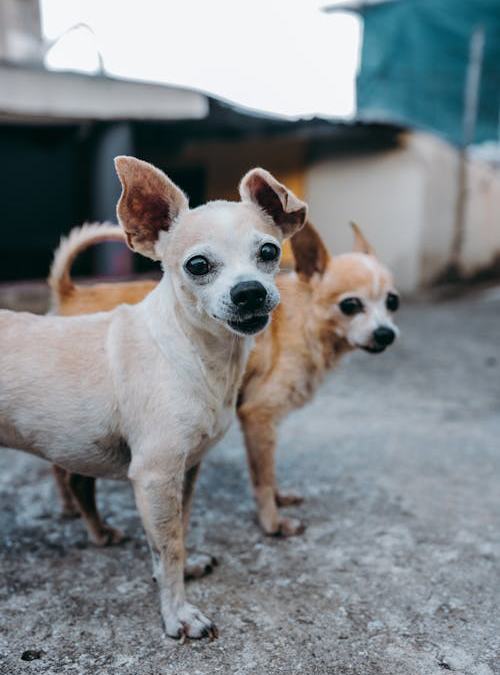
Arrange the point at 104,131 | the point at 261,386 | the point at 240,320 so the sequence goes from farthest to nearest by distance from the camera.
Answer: the point at 104,131, the point at 261,386, the point at 240,320

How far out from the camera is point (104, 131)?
269 inches

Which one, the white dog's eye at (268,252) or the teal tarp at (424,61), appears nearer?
the white dog's eye at (268,252)

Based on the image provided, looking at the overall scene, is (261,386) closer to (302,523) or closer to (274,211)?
(302,523)

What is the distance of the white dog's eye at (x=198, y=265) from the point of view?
197 cm

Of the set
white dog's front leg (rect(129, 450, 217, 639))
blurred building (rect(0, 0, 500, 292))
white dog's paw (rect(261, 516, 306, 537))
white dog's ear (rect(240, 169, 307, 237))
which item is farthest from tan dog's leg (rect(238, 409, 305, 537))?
blurred building (rect(0, 0, 500, 292))

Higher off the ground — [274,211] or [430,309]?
[274,211]

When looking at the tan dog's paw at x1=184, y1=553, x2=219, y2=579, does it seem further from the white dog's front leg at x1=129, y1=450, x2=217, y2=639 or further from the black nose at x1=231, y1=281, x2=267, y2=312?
the black nose at x1=231, y1=281, x2=267, y2=312

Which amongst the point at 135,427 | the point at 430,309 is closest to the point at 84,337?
the point at 135,427

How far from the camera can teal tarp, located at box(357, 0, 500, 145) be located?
30.2 feet

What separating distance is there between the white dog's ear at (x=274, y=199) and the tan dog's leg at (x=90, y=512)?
4.84 ft

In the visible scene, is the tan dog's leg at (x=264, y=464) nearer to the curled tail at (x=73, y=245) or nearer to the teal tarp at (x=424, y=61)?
the curled tail at (x=73, y=245)

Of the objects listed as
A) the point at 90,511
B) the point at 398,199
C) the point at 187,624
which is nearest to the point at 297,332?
the point at 90,511

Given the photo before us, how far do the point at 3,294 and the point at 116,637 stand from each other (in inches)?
182

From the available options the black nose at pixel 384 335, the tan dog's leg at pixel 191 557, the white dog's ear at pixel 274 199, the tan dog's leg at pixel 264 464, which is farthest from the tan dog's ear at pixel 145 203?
the black nose at pixel 384 335
